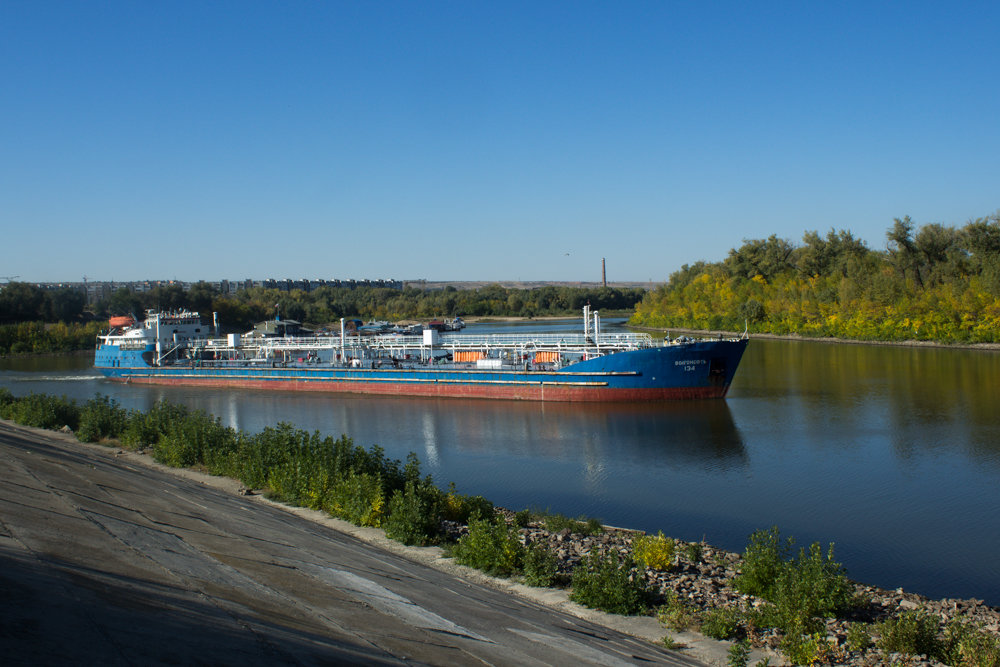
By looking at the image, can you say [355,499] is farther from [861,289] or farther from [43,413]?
[861,289]

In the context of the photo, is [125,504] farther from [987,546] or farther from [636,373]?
[636,373]

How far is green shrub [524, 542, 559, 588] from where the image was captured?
8.16 metres

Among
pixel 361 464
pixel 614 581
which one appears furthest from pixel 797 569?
pixel 361 464

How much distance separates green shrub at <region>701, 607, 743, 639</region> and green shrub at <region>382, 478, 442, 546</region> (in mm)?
4035

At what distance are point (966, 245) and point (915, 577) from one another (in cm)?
5072

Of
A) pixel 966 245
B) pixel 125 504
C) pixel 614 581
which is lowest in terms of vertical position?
pixel 614 581

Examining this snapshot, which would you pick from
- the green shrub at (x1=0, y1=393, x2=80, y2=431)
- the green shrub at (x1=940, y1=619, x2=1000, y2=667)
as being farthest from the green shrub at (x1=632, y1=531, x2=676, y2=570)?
the green shrub at (x1=0, y1=393, x2=80, y2=431)

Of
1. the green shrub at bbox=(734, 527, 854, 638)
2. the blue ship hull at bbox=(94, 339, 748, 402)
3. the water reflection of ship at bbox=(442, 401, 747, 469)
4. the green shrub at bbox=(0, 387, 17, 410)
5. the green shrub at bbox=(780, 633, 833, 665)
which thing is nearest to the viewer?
the green shrub at bbox=(780, 633, 833, 665)

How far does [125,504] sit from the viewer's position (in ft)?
24.7

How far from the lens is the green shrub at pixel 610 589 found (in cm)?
746

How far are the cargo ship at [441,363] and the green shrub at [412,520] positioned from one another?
17.1 m

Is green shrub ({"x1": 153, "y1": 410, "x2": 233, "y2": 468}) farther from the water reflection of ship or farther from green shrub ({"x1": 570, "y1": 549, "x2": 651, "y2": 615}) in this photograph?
green shrub ({"x1": 570, "y1": 549, "x2": 651, "y2": 615})

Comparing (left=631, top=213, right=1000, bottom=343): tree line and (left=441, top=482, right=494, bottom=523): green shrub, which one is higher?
(left=631, top=213, right=1000, bottom=343): tree line

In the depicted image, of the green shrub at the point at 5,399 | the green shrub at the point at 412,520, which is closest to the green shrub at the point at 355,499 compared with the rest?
the green shrub at the point at 412,520
